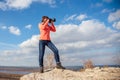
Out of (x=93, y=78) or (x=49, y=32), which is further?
(x=49, y=32)

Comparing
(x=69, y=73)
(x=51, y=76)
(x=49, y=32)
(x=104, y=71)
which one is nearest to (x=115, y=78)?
(x=104, y=71)

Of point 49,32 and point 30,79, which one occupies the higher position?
point 49,32

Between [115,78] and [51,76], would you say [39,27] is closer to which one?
[51,76]

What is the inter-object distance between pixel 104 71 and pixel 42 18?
3690 mm

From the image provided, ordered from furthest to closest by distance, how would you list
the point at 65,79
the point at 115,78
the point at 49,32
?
1. the point at 49,32
2. the point at 65,79
3. the point at 115,78

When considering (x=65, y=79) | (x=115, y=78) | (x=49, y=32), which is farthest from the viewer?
(x=49, y=32)

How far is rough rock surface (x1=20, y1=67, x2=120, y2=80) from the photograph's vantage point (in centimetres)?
1020

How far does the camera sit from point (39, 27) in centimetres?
1179

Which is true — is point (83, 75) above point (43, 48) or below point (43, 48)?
below

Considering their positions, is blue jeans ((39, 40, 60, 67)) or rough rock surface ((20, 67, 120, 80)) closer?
rough rock surface ((20, 67, 120, 80))

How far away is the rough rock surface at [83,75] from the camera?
10195 millimetres

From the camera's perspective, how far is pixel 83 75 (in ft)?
34.8

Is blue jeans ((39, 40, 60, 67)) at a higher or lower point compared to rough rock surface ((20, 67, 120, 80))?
higher

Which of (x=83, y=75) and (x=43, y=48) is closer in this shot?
(x=83, y=75)
